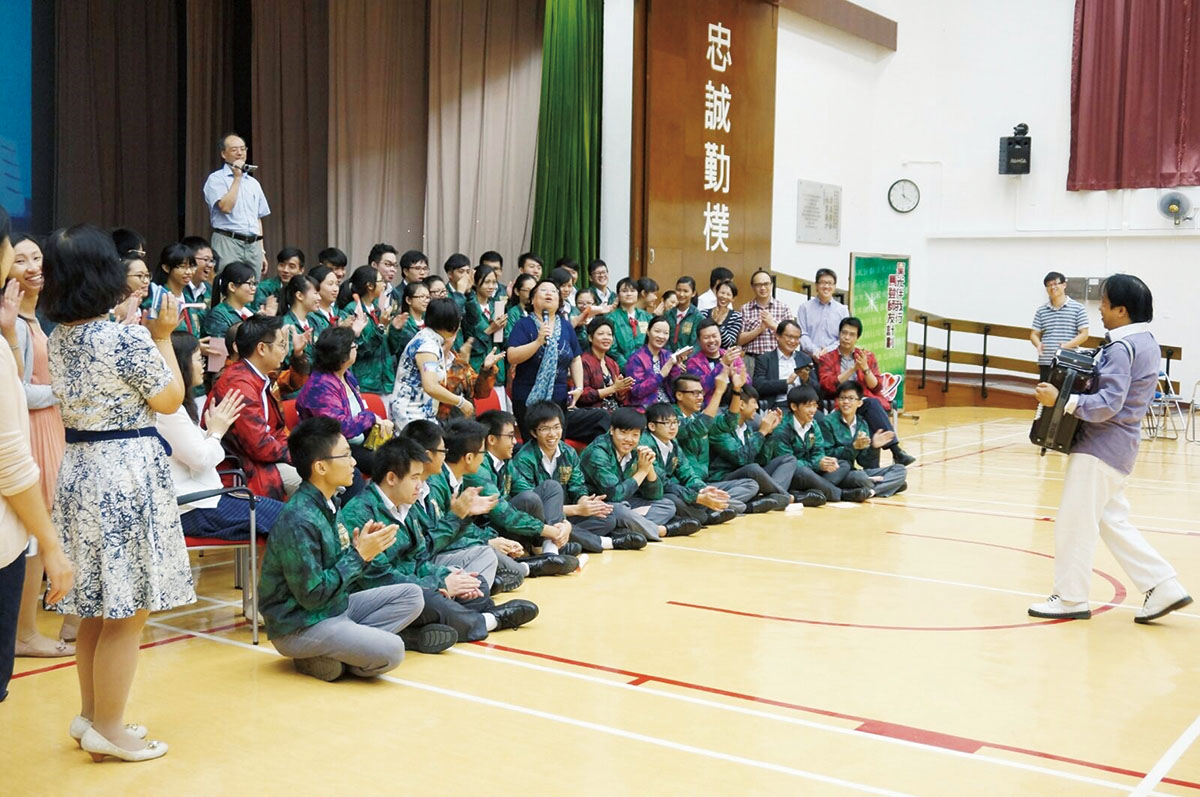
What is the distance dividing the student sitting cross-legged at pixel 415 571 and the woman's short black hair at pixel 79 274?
5.09ft

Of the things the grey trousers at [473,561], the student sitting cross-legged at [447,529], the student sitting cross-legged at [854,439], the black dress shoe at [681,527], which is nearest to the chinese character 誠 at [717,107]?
the student sitting cross-legged at [854,439]

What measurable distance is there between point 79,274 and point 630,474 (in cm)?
415

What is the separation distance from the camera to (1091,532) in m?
4.99

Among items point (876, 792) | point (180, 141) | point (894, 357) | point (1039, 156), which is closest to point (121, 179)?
point (180, 141)

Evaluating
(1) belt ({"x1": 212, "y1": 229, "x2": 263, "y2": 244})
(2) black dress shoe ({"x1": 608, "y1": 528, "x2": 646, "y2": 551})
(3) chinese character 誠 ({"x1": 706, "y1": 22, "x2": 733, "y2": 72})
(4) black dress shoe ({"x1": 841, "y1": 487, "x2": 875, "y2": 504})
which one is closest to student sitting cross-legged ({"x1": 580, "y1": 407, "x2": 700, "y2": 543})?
(2) black dress shoe ({"x1": 608, "y1": 528, "x2": 646, "y2": 551})

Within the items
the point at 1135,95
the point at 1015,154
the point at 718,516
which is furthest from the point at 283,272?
the point at 1135,95

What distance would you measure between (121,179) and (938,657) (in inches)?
316

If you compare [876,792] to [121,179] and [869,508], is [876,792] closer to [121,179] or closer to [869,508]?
[869,508]

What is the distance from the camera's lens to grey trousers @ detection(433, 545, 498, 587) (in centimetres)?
507

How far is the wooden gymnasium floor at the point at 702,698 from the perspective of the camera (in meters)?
3.22

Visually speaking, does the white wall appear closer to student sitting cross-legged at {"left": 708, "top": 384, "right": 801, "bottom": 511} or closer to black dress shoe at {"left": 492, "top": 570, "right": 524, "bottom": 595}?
student sitting cross-legged at {"left": 708, "top": 384, "right": 801, "bottom": 511}

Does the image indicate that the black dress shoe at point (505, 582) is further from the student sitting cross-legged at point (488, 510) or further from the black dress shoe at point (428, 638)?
the black dress shoe at point (428, 638)

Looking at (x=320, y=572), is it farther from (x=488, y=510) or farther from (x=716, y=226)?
(x=716, y=226)

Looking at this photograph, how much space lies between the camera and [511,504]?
5836mm
